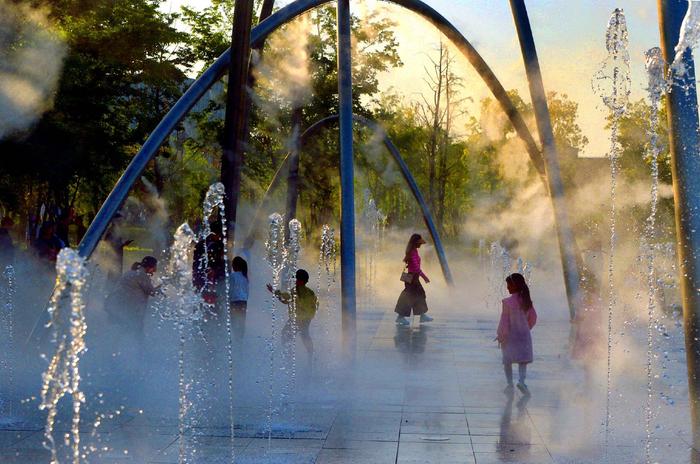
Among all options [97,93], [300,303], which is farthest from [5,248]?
[300,303]

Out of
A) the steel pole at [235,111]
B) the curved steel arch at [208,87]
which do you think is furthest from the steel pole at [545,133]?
the steel pole at [235,111]

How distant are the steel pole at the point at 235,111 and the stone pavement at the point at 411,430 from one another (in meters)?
3.51

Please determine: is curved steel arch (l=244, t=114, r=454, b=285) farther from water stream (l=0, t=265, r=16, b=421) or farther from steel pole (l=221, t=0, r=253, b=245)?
steel pole (l=221, t=0, r=253, b=245)

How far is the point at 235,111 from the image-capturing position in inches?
618

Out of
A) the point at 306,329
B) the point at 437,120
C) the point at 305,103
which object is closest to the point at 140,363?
the point at 306,329

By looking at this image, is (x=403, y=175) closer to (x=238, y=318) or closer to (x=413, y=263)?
(x=413, y=263)

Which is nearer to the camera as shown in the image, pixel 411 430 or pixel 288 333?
pixel 411 430

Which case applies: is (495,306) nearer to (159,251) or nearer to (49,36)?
(49,36)

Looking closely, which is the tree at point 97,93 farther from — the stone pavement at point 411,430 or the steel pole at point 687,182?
the steel pole at point 687,182

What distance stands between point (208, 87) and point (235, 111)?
151cm

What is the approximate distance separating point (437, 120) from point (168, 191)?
42.5 ft

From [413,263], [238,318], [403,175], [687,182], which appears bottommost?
[238,318]

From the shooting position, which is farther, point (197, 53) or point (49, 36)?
point (197, 53)

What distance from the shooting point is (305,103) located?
135ft
